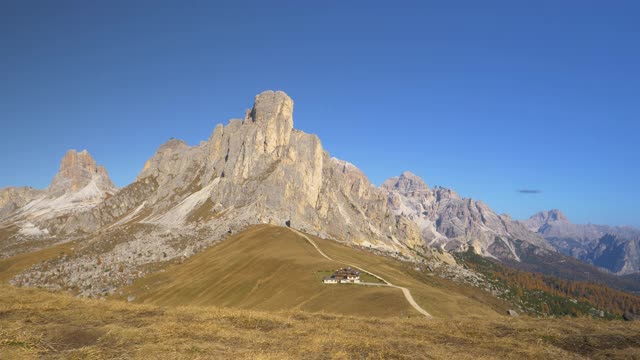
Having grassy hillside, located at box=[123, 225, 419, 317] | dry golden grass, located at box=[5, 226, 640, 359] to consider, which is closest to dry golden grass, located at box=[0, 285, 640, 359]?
dry golden grass, located at box=[5, 226, 640, 359]

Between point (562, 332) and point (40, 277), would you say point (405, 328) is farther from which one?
point (40, 277)

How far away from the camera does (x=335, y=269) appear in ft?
314

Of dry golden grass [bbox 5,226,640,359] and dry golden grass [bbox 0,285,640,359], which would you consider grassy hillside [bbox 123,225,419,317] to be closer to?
dry golden grass [bbox 5,226,640,359]

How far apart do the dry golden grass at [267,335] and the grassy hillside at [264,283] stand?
25063mm

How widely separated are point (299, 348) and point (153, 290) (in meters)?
116

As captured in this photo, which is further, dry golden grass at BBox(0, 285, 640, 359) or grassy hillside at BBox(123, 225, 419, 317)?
grassy hillside at BBox(123, 225, 419, 317)

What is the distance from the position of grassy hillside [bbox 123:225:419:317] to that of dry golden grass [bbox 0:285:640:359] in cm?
2506

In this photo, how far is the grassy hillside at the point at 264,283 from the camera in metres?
64.4

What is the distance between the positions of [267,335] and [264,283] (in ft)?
257

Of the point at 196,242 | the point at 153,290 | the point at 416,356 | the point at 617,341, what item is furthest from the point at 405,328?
the point at 196,242

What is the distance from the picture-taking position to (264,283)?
100 meters

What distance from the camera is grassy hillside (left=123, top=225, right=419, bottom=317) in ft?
211

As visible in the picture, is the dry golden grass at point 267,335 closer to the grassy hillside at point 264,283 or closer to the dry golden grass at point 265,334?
the dry golden grass at point 265,334

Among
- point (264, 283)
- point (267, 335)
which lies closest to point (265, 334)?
point (267, 335)
